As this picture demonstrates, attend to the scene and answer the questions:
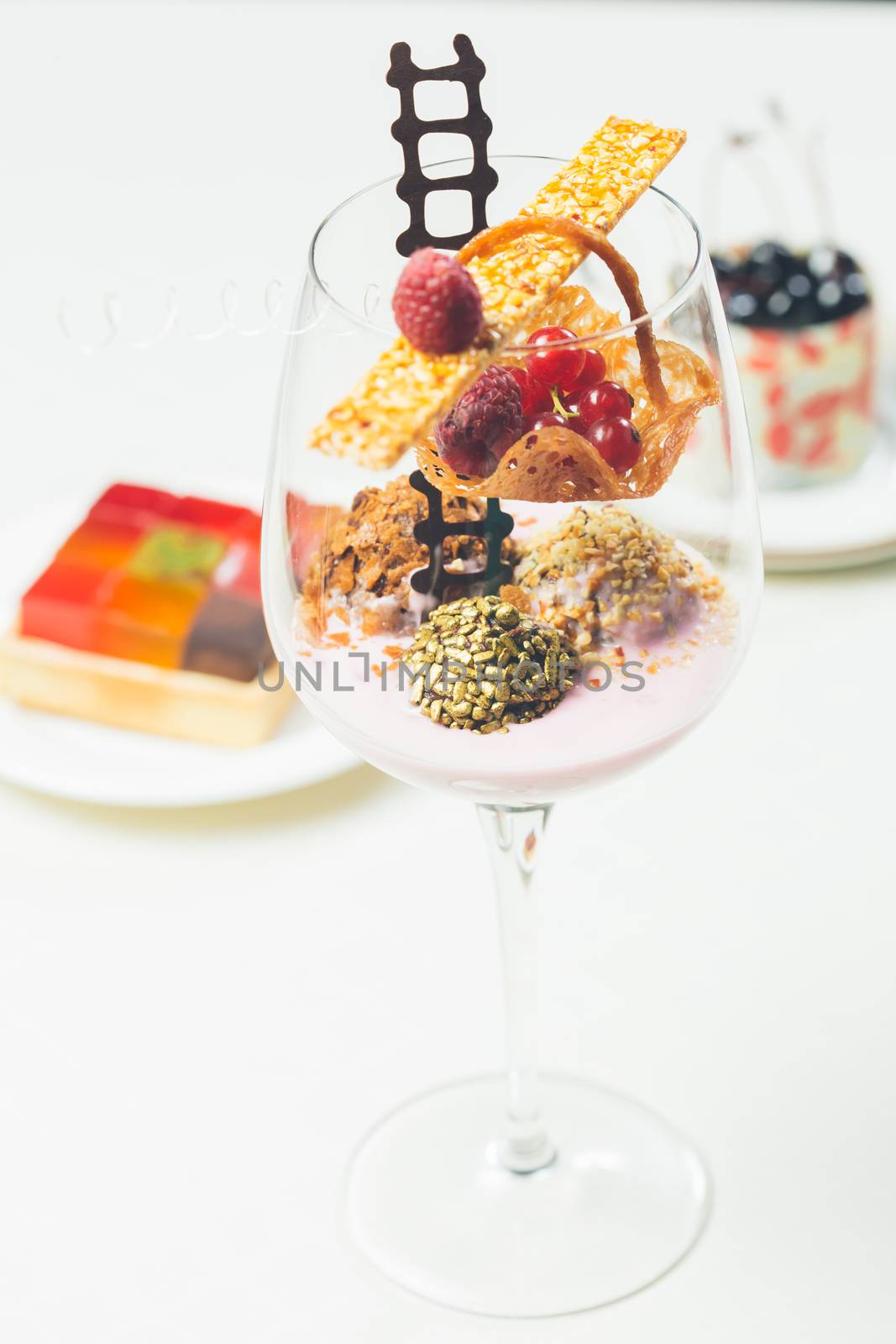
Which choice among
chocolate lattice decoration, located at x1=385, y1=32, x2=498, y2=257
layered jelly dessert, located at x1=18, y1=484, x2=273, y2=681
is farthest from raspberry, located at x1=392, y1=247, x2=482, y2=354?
layered jelly dessert, located at x1=18, y1=484, x2=273, y2=681

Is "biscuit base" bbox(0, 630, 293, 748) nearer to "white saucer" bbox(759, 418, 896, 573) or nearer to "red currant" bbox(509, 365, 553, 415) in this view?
"white saucer" bbox(759, 418, 896, 573)

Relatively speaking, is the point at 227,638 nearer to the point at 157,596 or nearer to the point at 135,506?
the point at 157,596

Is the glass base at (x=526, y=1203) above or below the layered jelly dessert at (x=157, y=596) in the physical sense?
below

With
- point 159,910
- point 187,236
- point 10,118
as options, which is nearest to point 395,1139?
point 159,910

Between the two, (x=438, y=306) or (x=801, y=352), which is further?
(x=801, y=352)

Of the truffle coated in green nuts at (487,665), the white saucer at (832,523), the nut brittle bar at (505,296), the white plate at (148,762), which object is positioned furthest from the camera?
the white saucer at (832,523)

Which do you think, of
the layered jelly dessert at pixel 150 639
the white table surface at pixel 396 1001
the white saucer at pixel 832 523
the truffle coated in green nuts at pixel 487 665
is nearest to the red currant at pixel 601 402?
the truffle coated in green nuts at pixel 487 665

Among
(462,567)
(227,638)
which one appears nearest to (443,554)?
(462,567)

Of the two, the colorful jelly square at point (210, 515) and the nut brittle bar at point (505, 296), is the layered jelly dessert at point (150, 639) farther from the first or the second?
the nut brittle bar at point (505, 296)
